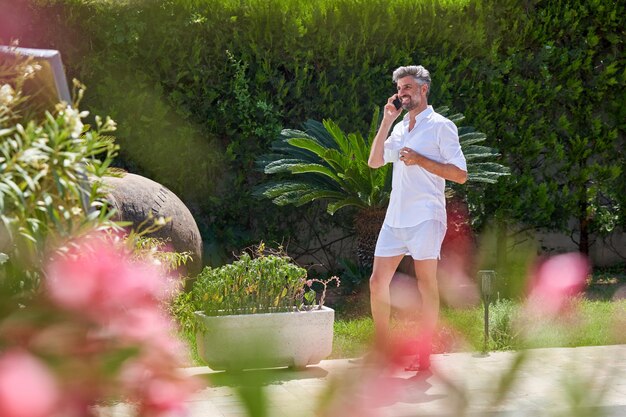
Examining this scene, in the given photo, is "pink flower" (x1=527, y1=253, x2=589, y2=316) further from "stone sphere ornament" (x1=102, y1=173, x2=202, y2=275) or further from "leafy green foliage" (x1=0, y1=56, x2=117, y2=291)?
"stone sphere ornament" (x1=102, y1=173, x2=202, y2=275)

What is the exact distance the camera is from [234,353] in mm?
613

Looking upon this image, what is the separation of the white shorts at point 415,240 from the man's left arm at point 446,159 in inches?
13.1

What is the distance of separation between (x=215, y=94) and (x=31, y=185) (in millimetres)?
8719

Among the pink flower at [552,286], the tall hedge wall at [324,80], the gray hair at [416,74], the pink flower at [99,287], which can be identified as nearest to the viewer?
the pink flower at [99,287]

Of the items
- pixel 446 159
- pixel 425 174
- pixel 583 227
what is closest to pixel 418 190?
pixel 425 174

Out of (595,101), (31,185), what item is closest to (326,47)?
(595,101)

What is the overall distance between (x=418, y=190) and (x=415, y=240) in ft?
1.05

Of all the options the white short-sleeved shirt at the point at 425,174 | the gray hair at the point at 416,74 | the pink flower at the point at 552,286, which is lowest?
the white short-sleeved shirt at the point at 425,174

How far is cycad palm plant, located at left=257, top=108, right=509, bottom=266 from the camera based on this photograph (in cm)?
955

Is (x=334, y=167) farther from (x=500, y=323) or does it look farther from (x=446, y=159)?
(x=446, y=159)

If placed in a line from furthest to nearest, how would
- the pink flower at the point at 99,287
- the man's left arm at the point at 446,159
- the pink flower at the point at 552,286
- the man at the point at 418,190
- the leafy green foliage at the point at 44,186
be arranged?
1. the man at the point at 418,190
2. the man's left arm at the point at 446,159
3. the leafy green foliage at the point at 44,186
4. the pink flower at the point at 552,286
5. the pink flower at the point at 99,287

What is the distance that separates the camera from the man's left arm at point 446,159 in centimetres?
611

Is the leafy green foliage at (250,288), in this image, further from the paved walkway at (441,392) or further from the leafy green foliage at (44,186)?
the paved walkway at (441,392)

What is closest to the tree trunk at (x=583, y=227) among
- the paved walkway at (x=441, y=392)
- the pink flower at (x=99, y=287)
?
the pink flower at (x=99, y=287)
